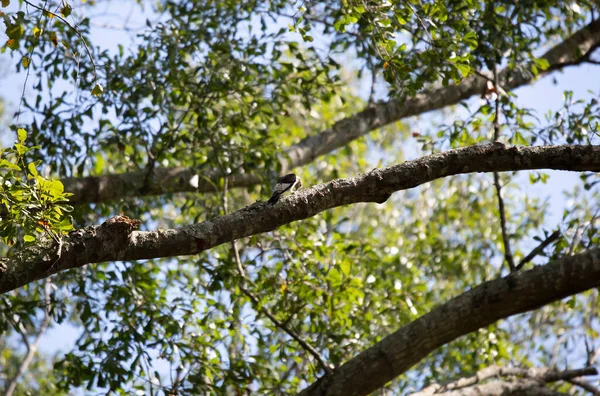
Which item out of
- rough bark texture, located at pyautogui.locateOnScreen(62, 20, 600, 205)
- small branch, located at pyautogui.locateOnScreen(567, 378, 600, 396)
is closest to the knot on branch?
rough bark texture, located at pyautogui.locateOnScreen(62, 20, 600, 205)

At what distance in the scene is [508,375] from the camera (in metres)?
5.18

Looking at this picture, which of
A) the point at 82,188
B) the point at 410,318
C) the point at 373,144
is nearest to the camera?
the point at 82,188

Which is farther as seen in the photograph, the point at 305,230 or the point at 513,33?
the point at 305,230

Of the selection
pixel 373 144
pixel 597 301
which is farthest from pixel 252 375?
pixel 373 144

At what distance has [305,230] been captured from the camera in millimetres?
5750

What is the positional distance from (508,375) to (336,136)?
2370 millimetres

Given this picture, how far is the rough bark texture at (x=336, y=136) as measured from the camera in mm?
5336

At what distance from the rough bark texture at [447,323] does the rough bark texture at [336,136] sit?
59.8 inches

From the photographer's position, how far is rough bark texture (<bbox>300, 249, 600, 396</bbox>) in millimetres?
3889

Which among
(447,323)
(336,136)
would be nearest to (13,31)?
(447,323)

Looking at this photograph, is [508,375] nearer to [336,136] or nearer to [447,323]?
[447,323]

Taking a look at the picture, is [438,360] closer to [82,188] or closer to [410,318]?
[410,318]

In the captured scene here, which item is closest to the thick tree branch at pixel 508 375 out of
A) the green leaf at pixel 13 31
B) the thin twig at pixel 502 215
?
the thin twig at pixel 502 215

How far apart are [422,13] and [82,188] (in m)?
2.67
